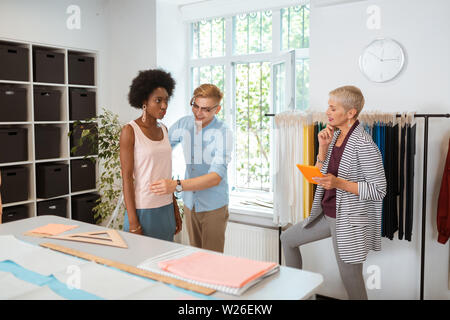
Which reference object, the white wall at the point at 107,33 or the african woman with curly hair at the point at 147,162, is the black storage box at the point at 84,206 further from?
the african woman with curly hair at the point at 147,162

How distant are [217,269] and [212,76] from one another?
3.07 m

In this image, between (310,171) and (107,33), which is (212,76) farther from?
(310,171)

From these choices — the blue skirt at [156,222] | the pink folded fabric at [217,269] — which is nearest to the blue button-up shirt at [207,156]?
the blue skirt at [156,222]

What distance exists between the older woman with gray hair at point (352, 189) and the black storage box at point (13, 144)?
8.50 ft

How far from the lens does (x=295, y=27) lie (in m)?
3.61

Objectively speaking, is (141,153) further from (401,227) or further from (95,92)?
(95,92)

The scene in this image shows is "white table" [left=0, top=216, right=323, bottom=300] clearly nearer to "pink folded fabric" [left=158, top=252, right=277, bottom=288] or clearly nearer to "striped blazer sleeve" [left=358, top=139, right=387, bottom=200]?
"pink folded fabric" [left=158, top=252, right=277, bottom=288]

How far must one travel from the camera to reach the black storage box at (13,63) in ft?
11.1

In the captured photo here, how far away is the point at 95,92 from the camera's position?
419cm

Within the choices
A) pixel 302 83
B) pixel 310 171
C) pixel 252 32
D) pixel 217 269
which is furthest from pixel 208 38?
pixel 217 269

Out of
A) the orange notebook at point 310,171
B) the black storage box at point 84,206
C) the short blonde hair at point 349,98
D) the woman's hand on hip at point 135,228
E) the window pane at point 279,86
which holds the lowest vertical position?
the black storage box at point 84,206

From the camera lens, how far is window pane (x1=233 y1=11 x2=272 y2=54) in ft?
12.4

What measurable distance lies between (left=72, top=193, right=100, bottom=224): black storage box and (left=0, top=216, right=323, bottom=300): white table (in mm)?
1988
